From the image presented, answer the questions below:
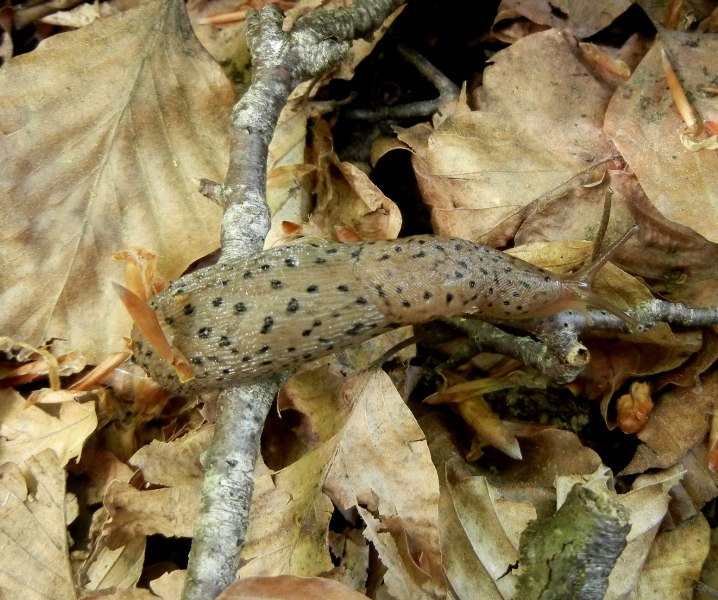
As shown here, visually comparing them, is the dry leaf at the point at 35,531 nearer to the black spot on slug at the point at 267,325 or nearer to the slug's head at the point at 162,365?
the slug's head at the point at 162,365

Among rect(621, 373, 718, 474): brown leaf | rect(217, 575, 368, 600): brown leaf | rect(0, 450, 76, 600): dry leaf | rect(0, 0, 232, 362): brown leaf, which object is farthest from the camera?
rect(0, 0, 232, 362): brown leaf

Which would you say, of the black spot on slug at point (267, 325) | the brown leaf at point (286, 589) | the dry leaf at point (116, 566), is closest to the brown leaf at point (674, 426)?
the brown leaf at point (286, 589)

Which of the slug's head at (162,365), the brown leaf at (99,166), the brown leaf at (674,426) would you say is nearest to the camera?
the slug's head at (162,365)

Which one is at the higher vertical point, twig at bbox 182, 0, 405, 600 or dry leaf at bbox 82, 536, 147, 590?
twig at bbox 182, 0, 405, 600

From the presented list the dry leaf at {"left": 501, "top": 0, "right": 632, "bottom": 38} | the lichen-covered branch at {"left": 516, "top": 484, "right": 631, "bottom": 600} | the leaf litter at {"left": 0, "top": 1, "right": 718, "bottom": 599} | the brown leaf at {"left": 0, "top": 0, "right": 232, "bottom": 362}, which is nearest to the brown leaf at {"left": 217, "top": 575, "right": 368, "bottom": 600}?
the leaf litter at {"left": 0, "top": 1, "right": 718, "bottom": 599}

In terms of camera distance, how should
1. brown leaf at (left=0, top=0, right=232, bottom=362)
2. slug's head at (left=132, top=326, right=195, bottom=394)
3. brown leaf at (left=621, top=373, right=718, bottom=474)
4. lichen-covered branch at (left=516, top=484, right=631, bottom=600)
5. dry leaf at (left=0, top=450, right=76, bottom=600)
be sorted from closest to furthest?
lichen-covered branch at (left=516, top=484, right=631, bottom=600), slug's head at (left=132, top=326, right=195, bottom=394), dry leaf at (left=0, top=450, right=76, bottom=600), brown leaf at (left=621, top=373, right=718, bottom=474), brown leaf at (left=0, top=0, right=232, bottom=362)

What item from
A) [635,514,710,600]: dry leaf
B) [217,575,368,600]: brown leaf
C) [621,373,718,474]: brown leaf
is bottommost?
[635,514,710,600]: dry leaf

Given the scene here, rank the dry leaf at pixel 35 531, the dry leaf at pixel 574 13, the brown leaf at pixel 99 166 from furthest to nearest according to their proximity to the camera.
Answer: the dry leaf at pixel 574 13 < the brown leaf at pixel 99 166 < the dry leaf at pixel 35 531

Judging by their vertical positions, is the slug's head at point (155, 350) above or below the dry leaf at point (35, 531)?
above

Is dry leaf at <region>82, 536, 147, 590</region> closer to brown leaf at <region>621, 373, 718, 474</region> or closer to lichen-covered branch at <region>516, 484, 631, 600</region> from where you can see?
lichen-covered branch at <region>516, 484, 631, 600</region>
